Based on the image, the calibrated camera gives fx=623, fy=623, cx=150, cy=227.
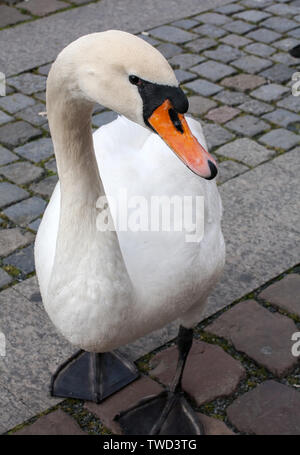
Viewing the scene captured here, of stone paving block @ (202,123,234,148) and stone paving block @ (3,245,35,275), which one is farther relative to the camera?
stone paving block @ (202,123,234,148)

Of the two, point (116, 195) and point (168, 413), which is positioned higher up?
point (116, 195)

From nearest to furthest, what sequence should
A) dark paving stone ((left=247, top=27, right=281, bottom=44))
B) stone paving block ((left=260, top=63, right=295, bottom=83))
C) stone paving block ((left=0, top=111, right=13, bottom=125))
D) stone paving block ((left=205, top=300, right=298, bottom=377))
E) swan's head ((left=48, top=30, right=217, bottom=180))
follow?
swan's head ((left=48, top=30, right=217, bottom=180)) → stone paving block ((left=205, top=300, right=298, bottom=377)) → stone paving block ((left=0, top=111, right=13, bottom=125)) → stone paving block ((left=260, top=63, right=295, bottom=83)) → dark paving stone ((left=247, top=27, right=281, bottom=44))

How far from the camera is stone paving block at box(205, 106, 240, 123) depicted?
5504 millimetres

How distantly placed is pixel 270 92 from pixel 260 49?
0.93m

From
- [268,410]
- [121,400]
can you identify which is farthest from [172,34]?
[268,410]

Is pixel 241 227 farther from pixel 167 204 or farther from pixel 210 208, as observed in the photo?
pixel 167 204

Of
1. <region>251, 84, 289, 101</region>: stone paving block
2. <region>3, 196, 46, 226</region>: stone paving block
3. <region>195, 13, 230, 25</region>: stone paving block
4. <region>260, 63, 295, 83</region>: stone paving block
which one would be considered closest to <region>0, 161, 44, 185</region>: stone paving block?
<region>3, 196, 46, 226</region>: stone paving block

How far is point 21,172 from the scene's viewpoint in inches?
193

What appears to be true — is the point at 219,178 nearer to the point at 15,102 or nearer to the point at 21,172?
the point at 21,172

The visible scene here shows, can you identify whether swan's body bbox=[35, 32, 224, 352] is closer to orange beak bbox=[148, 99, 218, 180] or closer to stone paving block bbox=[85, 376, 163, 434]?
orange beak bbox=[148, 99, 218, 180]

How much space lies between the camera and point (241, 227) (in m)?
4.38

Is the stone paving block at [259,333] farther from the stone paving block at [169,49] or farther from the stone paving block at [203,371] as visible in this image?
the stone paving block at [169,49]

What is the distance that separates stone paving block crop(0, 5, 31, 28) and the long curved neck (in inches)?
207

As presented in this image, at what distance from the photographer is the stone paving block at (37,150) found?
506 cm
